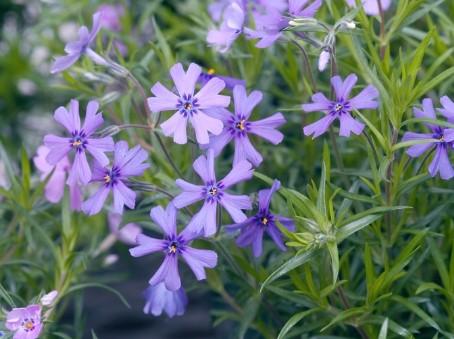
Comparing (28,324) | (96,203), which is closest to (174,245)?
(96,203)

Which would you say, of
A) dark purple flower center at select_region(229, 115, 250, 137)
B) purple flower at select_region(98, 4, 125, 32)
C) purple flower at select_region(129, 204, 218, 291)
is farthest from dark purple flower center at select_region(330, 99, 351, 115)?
purple flower at select_region(98, 4, 125, 32)

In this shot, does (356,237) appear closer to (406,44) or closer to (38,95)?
(406,44)

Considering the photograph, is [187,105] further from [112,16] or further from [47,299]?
[112,16]

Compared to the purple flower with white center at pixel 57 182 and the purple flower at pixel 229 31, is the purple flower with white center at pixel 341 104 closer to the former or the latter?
the purple flower at pixel 229 31

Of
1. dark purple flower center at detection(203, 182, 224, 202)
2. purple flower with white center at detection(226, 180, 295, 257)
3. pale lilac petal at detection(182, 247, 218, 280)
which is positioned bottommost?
pale lilac petal at detection(182, 247, 218, 280)

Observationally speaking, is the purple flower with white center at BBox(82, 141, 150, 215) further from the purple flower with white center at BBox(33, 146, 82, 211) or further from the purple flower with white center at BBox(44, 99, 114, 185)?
the purple flower with white center at BBox(33, 146, 82, 211)

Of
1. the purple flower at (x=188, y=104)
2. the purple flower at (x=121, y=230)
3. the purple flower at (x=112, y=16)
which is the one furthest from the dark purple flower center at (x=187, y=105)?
the purple flower at (x=112, y=16)

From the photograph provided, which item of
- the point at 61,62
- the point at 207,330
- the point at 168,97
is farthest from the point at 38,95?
the point at 168,97
